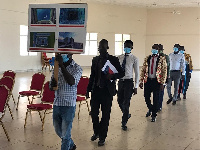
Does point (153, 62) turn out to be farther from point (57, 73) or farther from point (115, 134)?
point (57, 73)

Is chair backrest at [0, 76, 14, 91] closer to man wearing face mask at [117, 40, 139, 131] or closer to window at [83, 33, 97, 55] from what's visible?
man wearing face mask at [117, 40, 139, 131]

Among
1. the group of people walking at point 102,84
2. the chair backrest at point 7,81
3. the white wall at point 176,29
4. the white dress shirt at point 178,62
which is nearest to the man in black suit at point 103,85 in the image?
the group of people walking at point 102,84

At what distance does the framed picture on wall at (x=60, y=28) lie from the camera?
3479 millimetres

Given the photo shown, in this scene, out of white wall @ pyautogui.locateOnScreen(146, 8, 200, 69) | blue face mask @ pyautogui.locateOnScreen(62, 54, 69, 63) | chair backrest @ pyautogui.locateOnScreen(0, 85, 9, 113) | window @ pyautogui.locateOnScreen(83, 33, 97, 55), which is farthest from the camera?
white wall @ pyautogui.locateOnScreen(146, 8, 200, 69)

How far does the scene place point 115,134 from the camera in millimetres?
6094

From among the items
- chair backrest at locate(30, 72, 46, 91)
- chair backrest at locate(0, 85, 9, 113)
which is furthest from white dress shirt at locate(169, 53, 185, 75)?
chair backrest at locate(0, 85, 9, 113)

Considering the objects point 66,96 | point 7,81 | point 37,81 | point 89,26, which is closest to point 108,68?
point 66,96

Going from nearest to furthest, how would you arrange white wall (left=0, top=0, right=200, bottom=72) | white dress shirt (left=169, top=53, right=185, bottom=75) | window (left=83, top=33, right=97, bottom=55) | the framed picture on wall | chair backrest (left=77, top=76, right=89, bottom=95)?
1. the framed picture on wall
2. chair backrest (left=77, top=76, right=89, bottom=95)
3. white dress shirt (left=169, top=53, right=185, bottom=75)
4. white wall (left=0, top=0, right=200, bottom=72)
5. window (left=83, top=33, right=97, bottom=55)

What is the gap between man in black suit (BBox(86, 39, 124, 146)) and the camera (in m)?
5.16

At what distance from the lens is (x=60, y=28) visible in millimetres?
3531

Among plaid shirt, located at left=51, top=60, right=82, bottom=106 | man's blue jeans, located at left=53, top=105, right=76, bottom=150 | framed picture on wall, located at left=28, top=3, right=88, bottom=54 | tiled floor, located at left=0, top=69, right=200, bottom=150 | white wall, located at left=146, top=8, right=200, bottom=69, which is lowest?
tiled floor, located at left=0, top=69, right=200, bottom=150

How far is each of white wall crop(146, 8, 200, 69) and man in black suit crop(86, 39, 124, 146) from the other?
78.5 ft

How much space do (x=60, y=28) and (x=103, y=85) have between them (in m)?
1.83

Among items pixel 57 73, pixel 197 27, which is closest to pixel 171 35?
pixel 197 27
